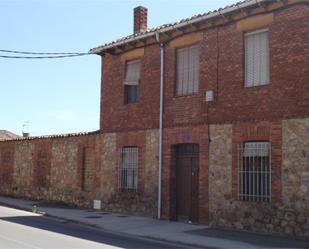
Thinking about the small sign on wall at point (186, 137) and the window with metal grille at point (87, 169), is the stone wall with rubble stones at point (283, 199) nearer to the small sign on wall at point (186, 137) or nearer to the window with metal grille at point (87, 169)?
the small sign on wall at point (186, 137)

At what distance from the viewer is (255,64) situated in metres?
14.9

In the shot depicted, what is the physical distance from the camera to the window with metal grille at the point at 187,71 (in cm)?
1669

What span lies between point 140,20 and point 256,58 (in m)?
7.06

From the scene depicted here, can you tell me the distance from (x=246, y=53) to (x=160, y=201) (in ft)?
19.3

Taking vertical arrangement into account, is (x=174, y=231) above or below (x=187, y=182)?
below

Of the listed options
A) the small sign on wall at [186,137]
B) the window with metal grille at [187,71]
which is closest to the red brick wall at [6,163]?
the window with metal grille at [187,71]

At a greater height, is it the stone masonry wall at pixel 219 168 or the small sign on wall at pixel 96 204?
the stone masonry wall at pixel 219 168

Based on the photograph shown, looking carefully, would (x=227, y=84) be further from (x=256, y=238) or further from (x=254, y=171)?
(x=256, y=238)

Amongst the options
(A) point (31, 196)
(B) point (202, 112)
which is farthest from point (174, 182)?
(A) point (31, 196)

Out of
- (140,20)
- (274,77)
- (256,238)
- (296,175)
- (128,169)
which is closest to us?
(256,238)

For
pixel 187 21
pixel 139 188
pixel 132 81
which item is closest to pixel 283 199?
pixel 139 188

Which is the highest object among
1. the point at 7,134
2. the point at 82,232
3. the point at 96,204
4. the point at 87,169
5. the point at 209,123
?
the point at 7,134

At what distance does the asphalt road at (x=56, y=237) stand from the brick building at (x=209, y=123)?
10.2 feet

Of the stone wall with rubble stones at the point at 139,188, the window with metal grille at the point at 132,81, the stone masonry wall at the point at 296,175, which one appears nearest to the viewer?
the stone masonry wall at the point at 296,175
